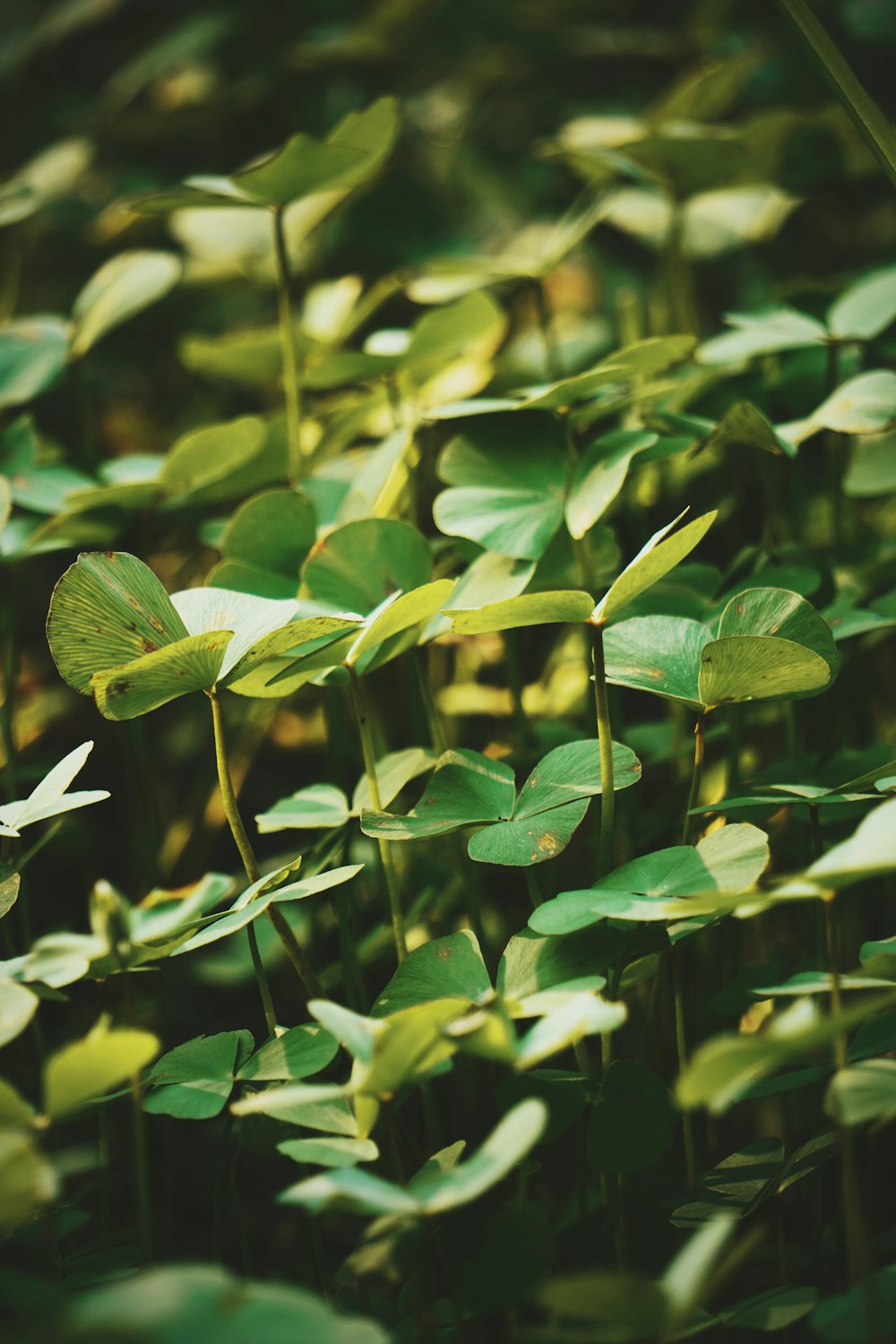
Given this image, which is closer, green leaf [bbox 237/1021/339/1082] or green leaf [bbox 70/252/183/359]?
green leaf [bbox 237/1021/339/1082]

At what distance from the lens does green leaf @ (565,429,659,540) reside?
1.85ft

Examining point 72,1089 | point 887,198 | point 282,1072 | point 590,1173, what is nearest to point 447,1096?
point 590,1173

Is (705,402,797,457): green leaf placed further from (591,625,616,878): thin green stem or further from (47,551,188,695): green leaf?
(47,551,188,695): green leaf

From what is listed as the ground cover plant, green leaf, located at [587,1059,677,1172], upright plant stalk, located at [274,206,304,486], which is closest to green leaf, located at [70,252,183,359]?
the ground cover plant

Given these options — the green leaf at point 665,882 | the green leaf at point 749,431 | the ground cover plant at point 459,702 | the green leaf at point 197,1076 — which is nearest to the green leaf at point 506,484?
the ground cover plant at point 459,702

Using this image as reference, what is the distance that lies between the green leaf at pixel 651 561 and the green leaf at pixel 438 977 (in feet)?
0.56

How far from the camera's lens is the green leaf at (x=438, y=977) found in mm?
467

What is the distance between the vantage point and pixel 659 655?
51 centimetres

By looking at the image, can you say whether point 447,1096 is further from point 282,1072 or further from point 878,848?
point 878,848

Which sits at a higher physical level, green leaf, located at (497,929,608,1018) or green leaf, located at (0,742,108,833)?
green leaf, located at (0,742,108,833)

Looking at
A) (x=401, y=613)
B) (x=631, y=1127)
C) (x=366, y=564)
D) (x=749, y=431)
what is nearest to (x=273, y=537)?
(x=366, y=564)

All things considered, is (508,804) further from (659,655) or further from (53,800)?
(53,800)

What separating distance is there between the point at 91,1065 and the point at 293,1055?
0.14 m

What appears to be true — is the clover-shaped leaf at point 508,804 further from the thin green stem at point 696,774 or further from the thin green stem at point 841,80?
the thin green stem at point 841,80
